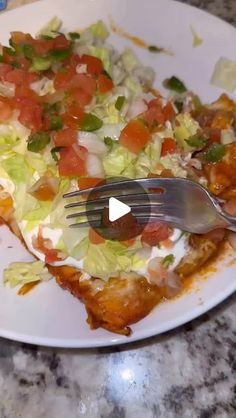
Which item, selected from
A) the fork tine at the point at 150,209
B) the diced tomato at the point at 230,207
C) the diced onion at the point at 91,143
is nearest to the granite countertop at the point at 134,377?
the diced tomato at the point at 230,207

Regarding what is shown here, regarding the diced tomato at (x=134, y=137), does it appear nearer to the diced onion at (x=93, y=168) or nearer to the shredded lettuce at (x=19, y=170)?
the diced onion at (x=93, y=168)

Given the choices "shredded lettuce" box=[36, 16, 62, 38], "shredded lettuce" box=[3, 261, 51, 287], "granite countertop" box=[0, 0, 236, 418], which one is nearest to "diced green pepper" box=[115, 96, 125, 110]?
"shredded lettuce" box=[36, 16, 62, 38]

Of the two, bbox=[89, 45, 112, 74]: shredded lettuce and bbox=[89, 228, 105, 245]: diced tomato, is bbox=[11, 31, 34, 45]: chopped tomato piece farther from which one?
bbox=[89, 228, 105, 245]: diced tomato

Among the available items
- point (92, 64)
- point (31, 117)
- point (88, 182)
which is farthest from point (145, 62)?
point (88, 182)

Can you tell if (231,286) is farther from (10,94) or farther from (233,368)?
(10,94)

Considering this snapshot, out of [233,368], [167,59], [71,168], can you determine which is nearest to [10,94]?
[71,168]

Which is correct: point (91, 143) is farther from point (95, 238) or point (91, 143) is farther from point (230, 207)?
point (230, 207)

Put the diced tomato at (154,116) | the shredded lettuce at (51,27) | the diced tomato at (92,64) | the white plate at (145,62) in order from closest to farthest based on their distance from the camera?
the white plate at (145,62) < the diced tomato at (154,116) < the diced tomato at (92,64) < the shredded lettuce at (51,27)

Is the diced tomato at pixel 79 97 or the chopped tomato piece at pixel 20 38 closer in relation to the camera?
the diced tomato at pixel 79 97
